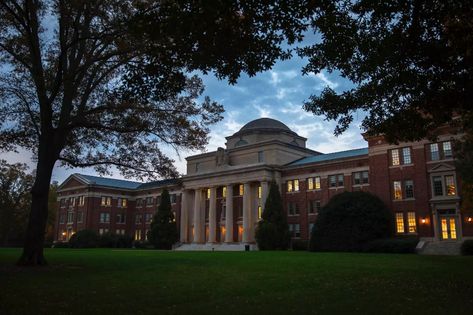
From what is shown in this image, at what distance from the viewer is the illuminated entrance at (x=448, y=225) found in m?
42.6

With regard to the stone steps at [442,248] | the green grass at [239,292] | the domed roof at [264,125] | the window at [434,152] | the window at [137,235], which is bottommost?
the green grass at [239,292]

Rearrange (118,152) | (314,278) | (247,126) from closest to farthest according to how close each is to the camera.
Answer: (314,278)
(118,152)
(247,126)

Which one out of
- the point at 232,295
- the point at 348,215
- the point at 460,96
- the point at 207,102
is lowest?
the point at 232,295

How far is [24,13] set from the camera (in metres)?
19.5

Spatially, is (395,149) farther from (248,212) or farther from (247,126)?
(247,126)

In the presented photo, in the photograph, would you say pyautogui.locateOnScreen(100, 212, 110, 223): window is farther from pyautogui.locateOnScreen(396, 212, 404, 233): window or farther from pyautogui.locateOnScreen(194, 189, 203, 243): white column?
pyautogui.locateOnScreen(396, 212, 404, 233): window

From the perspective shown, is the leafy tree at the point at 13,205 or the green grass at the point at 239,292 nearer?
the green grass at the point at 239,292

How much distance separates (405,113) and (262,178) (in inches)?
1747

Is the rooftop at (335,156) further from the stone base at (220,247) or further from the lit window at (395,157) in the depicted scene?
the stone base at (220,247)

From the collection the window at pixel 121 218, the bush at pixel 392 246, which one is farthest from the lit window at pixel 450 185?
the window at pixel 121 218

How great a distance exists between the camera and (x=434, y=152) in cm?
4516

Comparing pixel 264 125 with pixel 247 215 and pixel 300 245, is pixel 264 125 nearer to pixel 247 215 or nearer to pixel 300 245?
pixel 247 215

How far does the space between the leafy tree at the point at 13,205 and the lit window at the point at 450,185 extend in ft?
227

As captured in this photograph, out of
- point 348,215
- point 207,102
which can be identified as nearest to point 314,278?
point 207,102
